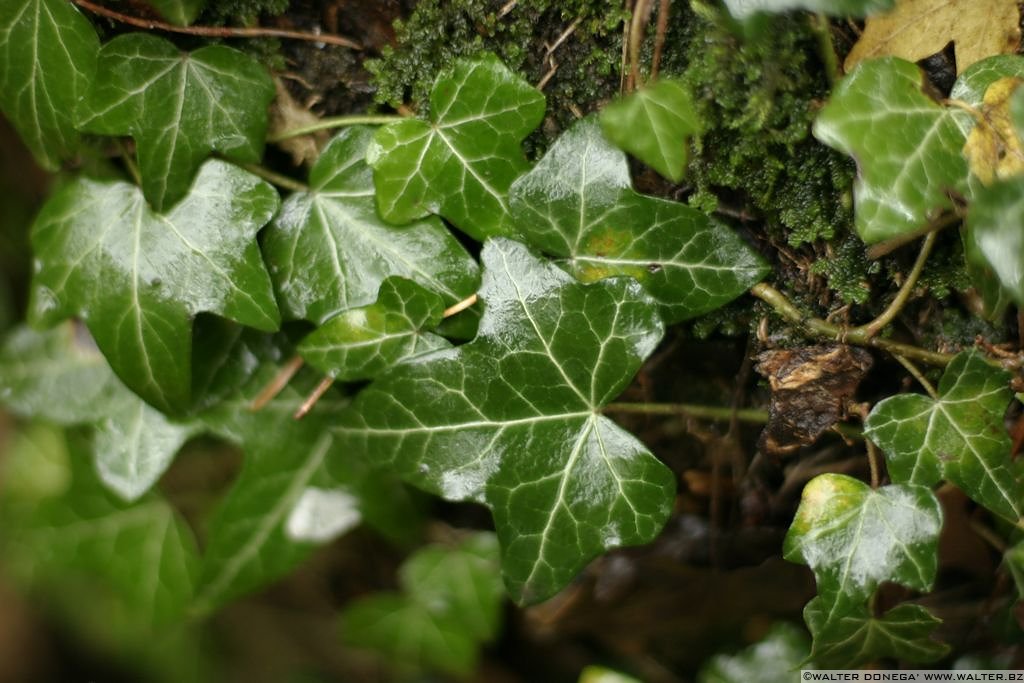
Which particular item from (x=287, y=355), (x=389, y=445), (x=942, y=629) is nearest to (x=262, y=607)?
(x=287, y=355)

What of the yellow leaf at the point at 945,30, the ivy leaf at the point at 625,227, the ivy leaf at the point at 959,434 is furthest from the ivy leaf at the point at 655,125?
the ivy leaf at the point at 959,434

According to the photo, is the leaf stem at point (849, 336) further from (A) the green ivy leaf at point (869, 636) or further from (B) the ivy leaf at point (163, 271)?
(B) the ivy leaf at point (163, 271)

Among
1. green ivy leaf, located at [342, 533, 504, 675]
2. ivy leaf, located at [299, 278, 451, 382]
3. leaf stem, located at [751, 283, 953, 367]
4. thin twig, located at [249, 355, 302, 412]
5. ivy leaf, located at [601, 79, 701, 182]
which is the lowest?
green ivy leaf, located at [342, 533, 504, 675]

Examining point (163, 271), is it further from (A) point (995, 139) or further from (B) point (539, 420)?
(A) point (995, 139)

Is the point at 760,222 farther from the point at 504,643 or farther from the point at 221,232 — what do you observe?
the point at 504,643

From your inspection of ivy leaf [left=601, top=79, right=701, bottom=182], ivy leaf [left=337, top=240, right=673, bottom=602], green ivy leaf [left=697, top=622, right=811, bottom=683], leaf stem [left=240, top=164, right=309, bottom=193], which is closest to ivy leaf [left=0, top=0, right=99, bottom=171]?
leaf stem [left=240, top=164, right=309, bottom=193]

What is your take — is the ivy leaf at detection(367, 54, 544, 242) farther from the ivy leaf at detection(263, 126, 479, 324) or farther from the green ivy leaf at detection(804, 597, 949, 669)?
the green ivy leaf at detection(804, 597, 949, 669)
